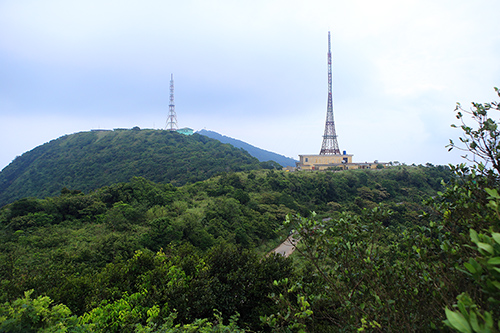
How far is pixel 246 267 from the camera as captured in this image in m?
7.26

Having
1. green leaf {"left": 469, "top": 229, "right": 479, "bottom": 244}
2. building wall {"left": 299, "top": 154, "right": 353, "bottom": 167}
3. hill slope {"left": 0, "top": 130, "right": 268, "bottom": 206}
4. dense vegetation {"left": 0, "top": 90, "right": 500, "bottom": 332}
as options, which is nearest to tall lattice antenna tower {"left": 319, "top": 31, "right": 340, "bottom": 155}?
building wall {"left": 299, "top": 154, "right": 353, "bottom": 167}

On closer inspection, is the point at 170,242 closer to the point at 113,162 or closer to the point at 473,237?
the point at 473,237

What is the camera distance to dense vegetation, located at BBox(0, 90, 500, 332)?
268cm

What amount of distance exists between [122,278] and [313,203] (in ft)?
73.3

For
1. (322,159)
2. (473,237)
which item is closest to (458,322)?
(473,237)

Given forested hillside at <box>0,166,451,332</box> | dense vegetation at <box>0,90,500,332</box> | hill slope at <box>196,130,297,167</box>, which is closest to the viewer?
dense vegetation at <box>0,90,500,332</box>

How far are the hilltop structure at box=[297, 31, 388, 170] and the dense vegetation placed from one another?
69.8 ft

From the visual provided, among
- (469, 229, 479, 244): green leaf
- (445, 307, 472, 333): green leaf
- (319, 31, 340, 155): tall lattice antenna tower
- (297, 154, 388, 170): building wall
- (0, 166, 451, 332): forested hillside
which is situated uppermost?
(319, 31, 340, 155): tall lattice antenna tower

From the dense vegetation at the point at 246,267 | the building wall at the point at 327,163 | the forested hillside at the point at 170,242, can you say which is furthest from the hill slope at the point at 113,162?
the dense vegetation at the point at 246,267

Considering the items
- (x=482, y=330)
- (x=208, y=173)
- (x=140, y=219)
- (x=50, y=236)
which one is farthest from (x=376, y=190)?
(x=482, y=330)

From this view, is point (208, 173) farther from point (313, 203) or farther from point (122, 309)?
point (122, 309)

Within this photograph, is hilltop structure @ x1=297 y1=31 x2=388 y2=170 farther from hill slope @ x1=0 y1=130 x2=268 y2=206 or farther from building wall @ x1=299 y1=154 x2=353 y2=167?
hill slope @ x1=0 y1=130 x2=268 y2=206

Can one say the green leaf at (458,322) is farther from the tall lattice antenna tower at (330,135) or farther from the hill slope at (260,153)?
the hill slope at (260,153)

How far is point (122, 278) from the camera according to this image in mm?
7395
